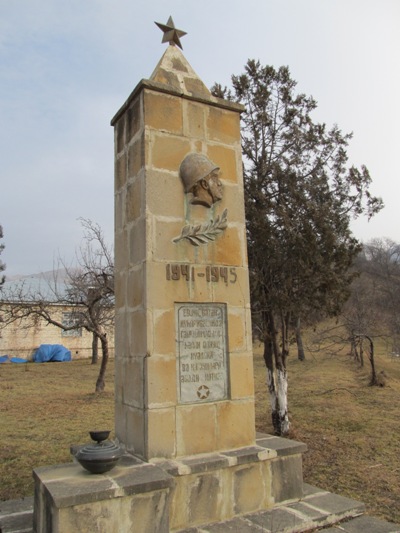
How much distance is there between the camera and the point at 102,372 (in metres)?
13.3

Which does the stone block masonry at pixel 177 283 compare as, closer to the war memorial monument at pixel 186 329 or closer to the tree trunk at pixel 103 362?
the war memorial monument at pixel 186 329

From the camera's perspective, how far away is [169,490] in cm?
327

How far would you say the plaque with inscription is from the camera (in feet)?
13.1

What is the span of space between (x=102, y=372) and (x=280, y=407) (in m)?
7.03

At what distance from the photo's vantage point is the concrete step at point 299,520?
3549 millimetres

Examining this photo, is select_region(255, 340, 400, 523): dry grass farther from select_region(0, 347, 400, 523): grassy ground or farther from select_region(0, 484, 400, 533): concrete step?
select_region(0, 484, 400, 533): concrete step

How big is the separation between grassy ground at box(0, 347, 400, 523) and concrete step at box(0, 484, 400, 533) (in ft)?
2.68

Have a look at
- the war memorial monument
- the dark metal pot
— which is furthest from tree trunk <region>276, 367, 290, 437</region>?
the dark metal pot

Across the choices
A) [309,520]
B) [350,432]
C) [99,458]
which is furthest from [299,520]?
[350,432]

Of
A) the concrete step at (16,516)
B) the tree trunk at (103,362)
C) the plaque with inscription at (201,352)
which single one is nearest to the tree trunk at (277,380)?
the plaque with inscription at (201,352)

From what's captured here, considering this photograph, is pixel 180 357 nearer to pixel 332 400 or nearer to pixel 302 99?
pixel 302 99

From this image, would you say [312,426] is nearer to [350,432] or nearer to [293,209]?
[350,432]

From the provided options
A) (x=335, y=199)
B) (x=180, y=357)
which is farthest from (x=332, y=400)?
(x=180, y=357)

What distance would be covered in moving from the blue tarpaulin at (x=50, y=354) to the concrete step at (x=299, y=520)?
2416cm
